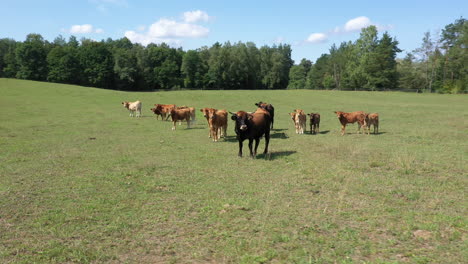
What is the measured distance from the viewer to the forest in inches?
3044

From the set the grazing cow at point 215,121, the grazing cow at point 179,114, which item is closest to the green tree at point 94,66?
the grazing cow at point 179,114

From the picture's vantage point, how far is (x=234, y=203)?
7.17 m

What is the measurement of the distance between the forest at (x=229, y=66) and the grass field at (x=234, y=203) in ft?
225

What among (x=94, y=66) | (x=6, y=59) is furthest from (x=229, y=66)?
(x=6, y=59)

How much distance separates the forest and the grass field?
6849 centimetres

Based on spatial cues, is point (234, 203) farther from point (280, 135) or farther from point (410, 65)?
point (410, 65)

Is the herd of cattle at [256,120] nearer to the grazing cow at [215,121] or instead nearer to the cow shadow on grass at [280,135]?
the grazing cow at [215,121]

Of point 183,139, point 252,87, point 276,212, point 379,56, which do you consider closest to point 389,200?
point 276,212

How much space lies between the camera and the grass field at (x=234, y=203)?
5.13 meters

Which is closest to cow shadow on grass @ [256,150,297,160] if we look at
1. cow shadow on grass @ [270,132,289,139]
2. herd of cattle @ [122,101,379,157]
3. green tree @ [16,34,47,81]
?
herd of cattle @ [122,101,379,157]

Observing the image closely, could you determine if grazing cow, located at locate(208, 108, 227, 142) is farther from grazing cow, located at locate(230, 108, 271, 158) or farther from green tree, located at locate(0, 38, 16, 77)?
green tree, located at locate(0, 38, 16, 77)

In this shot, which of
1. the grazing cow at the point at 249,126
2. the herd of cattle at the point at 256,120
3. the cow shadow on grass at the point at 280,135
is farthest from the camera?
the cow shadow on grass at the point at 280,135

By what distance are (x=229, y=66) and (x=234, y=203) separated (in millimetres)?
91793

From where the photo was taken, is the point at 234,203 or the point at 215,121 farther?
the point at 215,121
